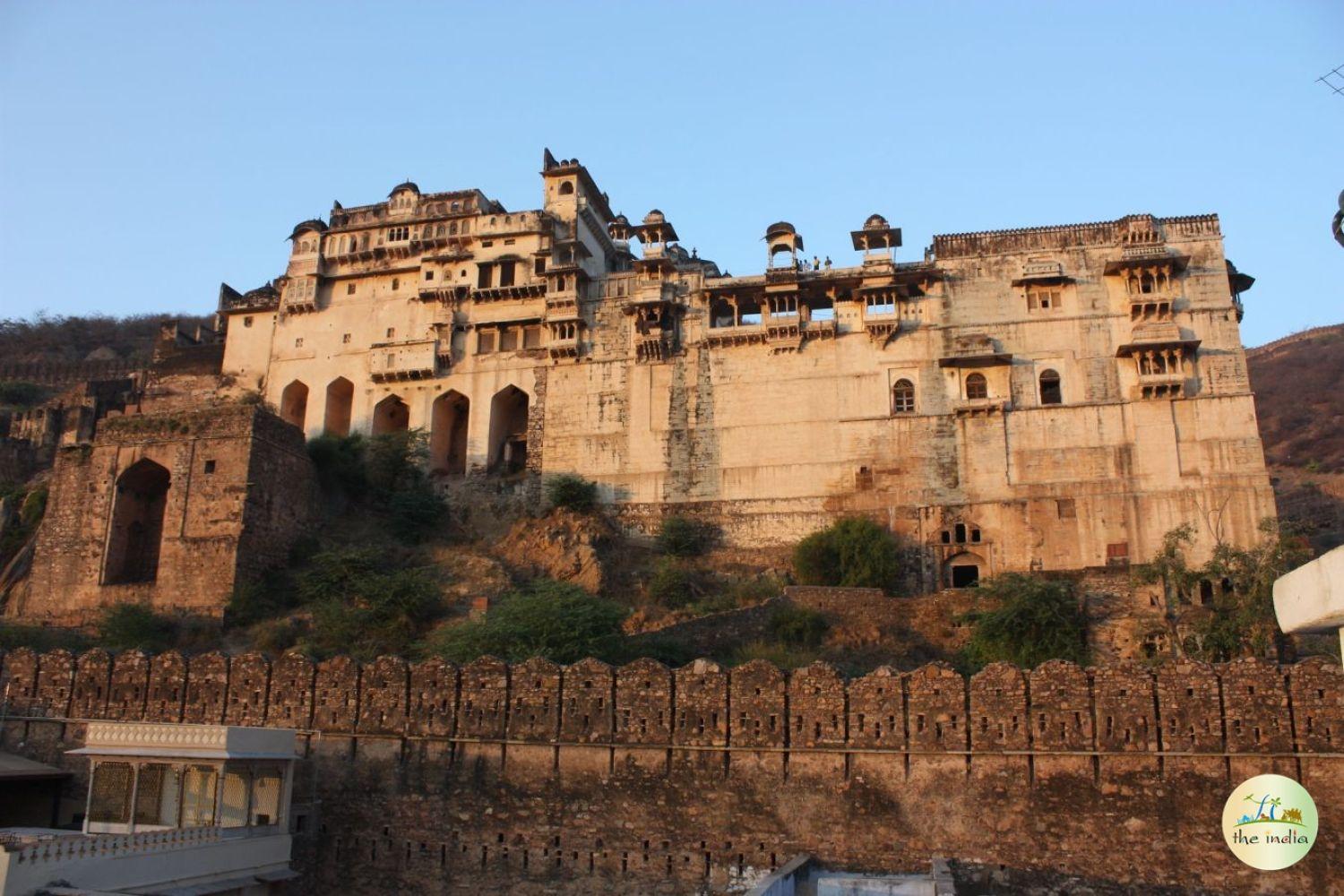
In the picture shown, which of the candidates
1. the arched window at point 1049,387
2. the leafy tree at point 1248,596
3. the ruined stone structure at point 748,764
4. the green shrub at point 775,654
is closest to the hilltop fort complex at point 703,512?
the ruined stone structure at point 748,764

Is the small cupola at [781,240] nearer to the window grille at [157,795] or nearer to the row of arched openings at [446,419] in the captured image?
the row of arched openings at [446,419]

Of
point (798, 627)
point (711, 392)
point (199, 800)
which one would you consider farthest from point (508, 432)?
point (199, 800)

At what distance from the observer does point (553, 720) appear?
17.4 meters

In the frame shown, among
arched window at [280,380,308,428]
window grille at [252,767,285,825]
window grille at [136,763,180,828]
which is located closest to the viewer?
window grille at [136,763,180,828]

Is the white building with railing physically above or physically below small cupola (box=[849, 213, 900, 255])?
below

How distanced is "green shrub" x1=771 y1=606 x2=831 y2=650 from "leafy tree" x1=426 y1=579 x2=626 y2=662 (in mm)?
4473

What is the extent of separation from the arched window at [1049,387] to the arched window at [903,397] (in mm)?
3852

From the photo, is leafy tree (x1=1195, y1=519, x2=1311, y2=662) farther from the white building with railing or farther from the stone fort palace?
the white building with railing

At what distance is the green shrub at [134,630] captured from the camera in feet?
90.2

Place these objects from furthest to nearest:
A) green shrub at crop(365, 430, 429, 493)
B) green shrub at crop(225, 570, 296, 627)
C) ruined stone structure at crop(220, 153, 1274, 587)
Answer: green shrub at crop(365, 430, 429, 493) → ruined stone structure at crop(220, 153, 1274, 587) → green shrub at crop(225, 570, 296, 627)

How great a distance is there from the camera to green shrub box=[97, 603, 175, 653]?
27.5 meters

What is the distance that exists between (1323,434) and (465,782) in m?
55.2

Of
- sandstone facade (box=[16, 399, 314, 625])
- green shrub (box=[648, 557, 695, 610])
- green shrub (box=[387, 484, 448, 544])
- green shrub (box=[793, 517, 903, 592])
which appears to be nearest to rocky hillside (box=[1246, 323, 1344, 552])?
green shrub (box=[793, 517, 903, 592])

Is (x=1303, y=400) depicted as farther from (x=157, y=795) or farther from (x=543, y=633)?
(x=157, y=795)
